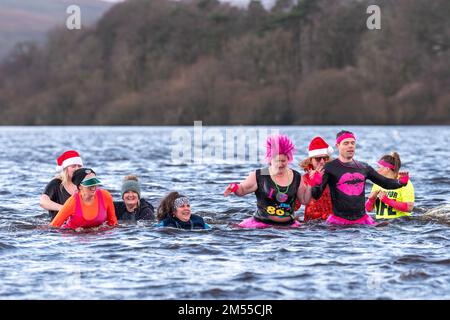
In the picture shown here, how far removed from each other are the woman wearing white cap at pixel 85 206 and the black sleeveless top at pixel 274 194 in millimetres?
2419

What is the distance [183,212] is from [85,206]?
59.6 inches

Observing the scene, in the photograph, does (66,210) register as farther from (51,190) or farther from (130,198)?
(130,198)

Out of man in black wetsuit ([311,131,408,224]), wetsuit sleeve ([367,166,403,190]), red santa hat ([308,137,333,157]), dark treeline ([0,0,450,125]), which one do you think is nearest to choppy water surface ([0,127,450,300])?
man in black wetsuit ([311,131,408,224])

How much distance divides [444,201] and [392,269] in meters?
8.79

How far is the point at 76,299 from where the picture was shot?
394 inches

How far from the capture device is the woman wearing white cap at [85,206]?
13844 mm

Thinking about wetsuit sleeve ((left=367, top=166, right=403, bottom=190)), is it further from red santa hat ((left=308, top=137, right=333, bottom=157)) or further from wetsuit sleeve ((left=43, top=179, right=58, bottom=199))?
wetsuit sleeve ((left=43, top=179, right=58, bottom=199))

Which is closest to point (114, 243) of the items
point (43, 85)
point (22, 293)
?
point (22, 293)

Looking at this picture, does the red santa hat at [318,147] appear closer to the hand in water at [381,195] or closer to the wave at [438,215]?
the hand in water at [381,195]

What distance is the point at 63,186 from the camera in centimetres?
1489

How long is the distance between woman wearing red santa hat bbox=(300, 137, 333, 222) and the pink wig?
21.7 inches

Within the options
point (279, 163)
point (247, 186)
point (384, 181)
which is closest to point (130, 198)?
point (247, 186)

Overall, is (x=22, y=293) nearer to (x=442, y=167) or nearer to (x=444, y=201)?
(x=444, y=201)
